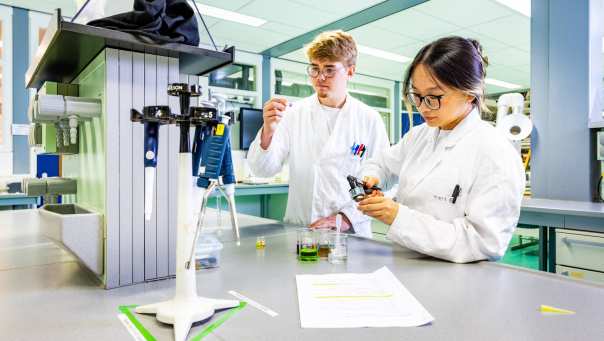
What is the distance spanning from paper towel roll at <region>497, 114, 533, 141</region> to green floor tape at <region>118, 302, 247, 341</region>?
9.59 feet

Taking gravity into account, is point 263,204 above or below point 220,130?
below

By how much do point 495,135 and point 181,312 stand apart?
0.95 meters

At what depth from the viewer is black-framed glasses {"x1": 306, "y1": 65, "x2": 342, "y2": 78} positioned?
167 cm

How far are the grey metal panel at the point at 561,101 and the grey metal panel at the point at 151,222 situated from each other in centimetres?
306

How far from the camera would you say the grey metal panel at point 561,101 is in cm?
284

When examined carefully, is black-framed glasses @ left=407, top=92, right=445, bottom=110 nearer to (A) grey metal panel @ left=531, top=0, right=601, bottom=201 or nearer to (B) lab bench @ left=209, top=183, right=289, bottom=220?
(A) grey metal panel @ left=531, top=0, right=601, bottom=201

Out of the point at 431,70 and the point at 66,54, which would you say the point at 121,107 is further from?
the point at 431,70

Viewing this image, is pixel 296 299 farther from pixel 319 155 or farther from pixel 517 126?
pixel 517 126

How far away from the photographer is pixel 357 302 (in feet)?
2.47

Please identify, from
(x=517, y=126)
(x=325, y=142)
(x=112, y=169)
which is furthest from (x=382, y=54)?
(x=112, y=169)

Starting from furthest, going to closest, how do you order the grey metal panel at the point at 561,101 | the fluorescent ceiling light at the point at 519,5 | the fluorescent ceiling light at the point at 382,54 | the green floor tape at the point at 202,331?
the fluorescent ceiling light at the point at 382,54 < the fluorescent ceiling light at the point at 519,5 < the grey metal panel at the point at 561,101 < the green floor tape at the point at 202,331

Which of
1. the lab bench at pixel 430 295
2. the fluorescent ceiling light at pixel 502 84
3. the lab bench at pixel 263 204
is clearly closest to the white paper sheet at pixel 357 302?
the lab bench at pixel 430 295

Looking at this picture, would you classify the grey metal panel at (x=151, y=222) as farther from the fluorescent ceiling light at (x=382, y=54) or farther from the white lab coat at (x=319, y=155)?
the fluorescent ceiling light at (x=382, y=54)

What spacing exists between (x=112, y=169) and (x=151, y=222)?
0.14 metres
